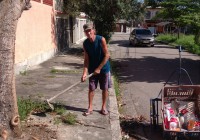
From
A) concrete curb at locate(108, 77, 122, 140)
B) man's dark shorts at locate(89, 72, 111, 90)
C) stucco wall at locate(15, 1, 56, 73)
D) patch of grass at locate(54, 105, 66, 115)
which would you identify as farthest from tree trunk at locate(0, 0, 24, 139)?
stucco wall at locate(15, 1, 56, 73)

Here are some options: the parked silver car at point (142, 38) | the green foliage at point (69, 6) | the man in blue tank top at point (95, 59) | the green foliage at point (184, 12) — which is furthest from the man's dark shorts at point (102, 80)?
the parked silver car at point (142, 38)

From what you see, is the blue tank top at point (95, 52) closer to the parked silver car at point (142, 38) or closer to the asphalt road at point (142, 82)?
the asphalt road at point (142, 82)

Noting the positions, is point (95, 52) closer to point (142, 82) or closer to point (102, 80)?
point (102, 80)

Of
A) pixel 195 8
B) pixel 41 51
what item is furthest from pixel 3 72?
pixel 195 8

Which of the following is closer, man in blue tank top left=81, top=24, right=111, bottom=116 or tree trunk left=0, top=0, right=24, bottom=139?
tree trunk left=0, top=0, right=24, bottom=139

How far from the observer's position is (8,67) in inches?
192

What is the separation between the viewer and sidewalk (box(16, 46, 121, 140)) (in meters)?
5.65

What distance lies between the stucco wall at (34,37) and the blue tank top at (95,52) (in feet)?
16.2

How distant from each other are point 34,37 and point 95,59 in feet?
25.0

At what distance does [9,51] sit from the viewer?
16.0 ft

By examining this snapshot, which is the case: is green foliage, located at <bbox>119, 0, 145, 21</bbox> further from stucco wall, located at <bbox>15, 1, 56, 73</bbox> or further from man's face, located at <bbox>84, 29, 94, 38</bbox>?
man's face, located at <bbox>84, 29, 94, 38</bbox>

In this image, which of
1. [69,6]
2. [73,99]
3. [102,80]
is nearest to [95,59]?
[102,80]

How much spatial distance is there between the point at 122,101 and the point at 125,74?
14.4 ft

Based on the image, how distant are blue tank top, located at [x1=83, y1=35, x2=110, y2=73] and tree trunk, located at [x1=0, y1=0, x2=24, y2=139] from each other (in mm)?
1769
